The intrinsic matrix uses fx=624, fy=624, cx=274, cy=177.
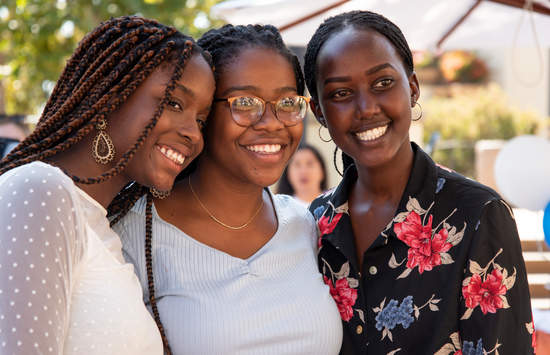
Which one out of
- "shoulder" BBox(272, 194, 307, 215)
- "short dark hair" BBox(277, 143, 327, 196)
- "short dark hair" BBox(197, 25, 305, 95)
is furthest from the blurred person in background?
"short dark hair" BBox(197, 25, 305, 95)

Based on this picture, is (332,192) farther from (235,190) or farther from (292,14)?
(292,14)

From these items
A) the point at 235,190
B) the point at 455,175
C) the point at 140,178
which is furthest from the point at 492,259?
the point at 140,178

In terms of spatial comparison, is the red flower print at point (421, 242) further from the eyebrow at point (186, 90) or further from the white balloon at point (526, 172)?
the white balloon at point (526, 172)

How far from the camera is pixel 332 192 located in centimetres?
325

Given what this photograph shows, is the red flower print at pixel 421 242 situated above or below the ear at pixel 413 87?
below

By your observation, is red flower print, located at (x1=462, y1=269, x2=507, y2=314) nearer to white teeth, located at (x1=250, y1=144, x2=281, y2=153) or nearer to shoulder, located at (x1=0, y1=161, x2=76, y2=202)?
white teeth, located at (x1=250, y1=144, x2=281, y2=153)

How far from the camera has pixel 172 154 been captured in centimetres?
228

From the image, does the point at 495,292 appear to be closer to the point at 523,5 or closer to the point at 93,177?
the point at 93,177

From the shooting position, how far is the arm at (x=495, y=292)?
7.59 feet

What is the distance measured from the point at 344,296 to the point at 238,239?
529 millimetres

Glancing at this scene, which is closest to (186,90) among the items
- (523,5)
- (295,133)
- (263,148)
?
(263,148)

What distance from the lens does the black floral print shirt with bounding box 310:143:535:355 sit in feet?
7.66

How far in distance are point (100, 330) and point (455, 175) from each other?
5.16 feet

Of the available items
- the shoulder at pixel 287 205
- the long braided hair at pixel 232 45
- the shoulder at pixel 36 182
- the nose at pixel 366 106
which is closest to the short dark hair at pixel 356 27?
the long braided hair at pixel 232 45
